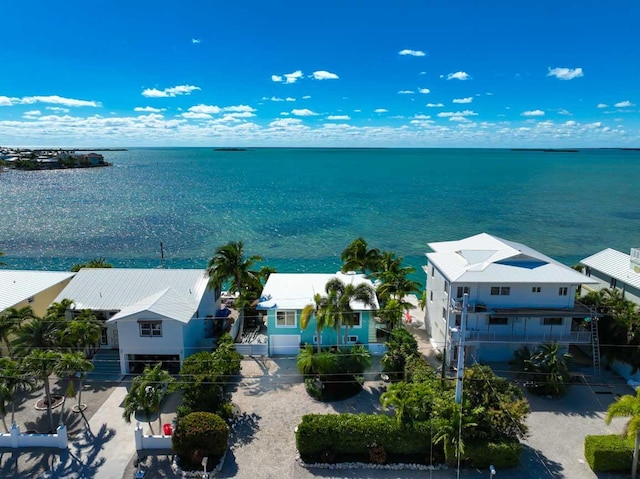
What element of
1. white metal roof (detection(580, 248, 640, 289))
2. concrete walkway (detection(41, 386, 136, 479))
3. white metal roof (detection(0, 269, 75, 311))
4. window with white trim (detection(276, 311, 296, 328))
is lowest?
concrete walkway (detection(41, 386, 136, 479))

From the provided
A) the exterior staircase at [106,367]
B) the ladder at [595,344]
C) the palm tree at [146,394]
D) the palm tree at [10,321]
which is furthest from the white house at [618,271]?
the palm tree at [10,321]

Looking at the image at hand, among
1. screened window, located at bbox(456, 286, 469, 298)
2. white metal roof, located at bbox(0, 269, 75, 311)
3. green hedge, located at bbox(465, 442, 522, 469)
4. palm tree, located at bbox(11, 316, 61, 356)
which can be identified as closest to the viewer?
green hedge, located at bbox(465, 442, 522, 469)

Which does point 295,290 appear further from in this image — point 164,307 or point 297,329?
point 164,307

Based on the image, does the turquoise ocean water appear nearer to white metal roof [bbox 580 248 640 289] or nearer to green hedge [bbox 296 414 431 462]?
white metal roof [bbox 580 248 640 289]

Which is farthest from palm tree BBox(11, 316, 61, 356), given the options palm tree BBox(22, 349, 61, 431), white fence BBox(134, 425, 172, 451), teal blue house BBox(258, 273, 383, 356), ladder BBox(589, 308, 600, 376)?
ladder BBox(589, 308, 600, 376)

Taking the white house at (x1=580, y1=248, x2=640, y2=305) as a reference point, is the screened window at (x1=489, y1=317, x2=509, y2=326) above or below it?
below

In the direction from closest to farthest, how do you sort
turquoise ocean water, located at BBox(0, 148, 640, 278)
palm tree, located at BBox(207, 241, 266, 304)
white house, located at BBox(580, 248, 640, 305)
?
white house, located at BBox(580, 248, 640, 305) < palm tree, located at BBox(207, 241, 266, 304) < turquoise ocean water, located at BBox(0, 148, 640, 278)

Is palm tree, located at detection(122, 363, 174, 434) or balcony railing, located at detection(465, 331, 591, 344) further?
balcony railing, located at detection(465, 331, 591, 344)

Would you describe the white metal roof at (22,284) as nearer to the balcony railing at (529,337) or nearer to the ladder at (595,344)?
the balcony railing at (529,337)
